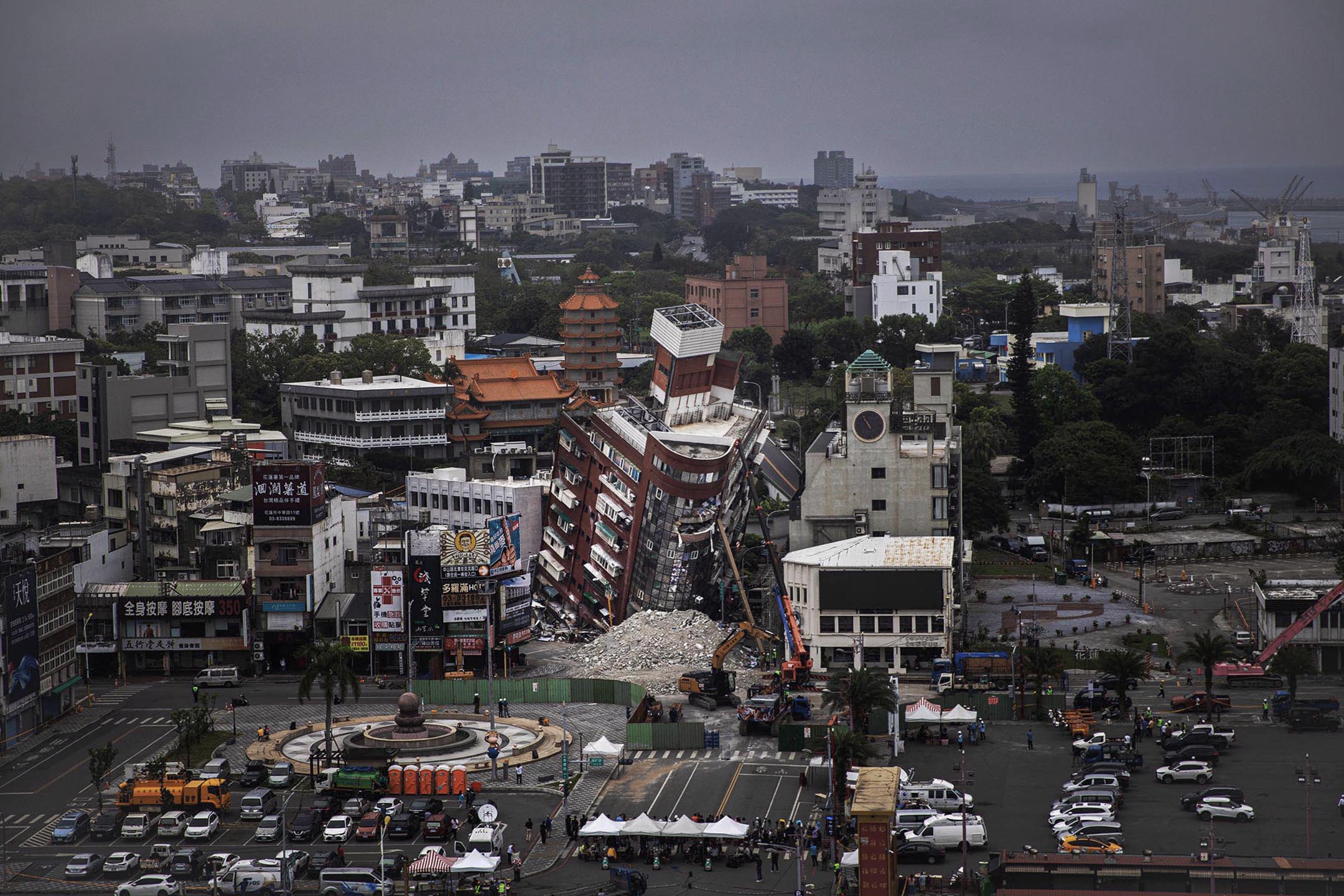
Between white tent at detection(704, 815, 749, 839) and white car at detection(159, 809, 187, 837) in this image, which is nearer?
white tent at detection(704, 815, 749, 839)

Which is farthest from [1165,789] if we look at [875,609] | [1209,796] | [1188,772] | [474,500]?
[474,500]

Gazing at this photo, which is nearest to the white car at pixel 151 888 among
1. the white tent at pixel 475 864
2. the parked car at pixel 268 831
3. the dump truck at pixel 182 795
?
the parked car at pixel 268 831

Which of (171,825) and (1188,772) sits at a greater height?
(1188,772)

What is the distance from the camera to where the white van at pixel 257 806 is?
72.7m

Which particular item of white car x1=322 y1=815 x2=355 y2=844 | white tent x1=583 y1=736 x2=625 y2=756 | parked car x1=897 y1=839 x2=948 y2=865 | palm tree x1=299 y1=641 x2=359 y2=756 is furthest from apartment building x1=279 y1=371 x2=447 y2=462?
parked car x1=897 y1=839 x2=948 y2=865

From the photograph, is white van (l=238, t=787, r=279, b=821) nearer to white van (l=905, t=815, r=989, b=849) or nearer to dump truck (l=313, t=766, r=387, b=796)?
dump truck (l=313, t=766, r=387, b=796)

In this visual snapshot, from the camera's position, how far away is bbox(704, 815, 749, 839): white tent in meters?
66.8

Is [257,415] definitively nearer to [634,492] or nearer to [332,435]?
[332,435]

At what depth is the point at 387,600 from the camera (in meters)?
95.9

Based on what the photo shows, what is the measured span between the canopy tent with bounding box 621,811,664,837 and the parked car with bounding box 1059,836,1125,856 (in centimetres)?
1380

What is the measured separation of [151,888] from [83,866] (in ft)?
12.9

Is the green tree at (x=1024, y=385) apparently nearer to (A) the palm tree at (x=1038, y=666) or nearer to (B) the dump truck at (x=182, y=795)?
(A) the palm tree at (x=1038, y=666)

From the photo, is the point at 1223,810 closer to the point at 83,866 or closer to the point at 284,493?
the point at 83,866

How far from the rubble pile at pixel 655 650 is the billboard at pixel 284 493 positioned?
15.5m
